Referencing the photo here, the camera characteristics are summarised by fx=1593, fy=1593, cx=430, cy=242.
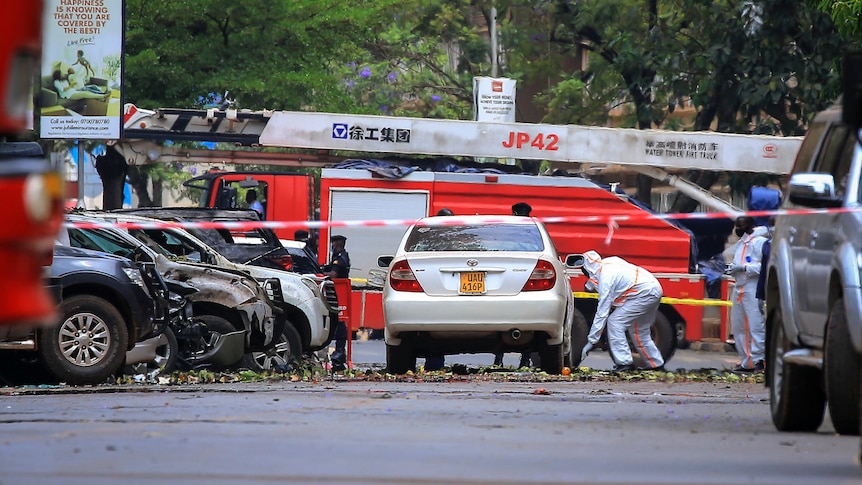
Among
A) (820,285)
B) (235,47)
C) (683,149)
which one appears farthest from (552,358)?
(235,47)

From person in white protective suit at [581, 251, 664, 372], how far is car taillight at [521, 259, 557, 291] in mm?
3042

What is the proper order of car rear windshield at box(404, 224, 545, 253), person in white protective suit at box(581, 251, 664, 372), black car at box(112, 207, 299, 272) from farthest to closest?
black car at box(112, 207, 299, 272)
person in white protective suit at box(581, 251, 664, 372)
car rear windshield at box(404, 224, 545, 253)

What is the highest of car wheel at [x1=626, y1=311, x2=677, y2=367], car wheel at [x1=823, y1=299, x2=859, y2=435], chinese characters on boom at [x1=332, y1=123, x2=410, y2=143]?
chinese characters on boom at [x1=332, y1=123, x2=410, y2=143]

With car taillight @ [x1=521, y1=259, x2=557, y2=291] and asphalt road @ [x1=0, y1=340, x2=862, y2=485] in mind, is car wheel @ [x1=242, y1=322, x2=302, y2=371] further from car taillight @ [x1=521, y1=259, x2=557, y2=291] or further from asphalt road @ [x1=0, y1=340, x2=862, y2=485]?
asphalt road @ [x1=0, y1=340, x2=862, y2=485]

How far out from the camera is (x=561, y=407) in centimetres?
1006

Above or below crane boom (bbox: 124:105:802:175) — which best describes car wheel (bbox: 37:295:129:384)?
below

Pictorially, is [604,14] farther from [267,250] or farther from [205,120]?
[267,250]

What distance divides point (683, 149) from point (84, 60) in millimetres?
8371

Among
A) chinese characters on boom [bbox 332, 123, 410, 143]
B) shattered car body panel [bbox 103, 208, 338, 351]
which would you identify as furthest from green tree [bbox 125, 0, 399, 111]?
shattered car body panel [bbox 103, 208, 338, 351]

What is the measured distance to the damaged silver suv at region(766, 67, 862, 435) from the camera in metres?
7.16

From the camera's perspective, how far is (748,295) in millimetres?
17625

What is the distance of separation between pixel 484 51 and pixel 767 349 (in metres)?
30.2

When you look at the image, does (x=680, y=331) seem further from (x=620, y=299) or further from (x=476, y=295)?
(x=476, y=295)

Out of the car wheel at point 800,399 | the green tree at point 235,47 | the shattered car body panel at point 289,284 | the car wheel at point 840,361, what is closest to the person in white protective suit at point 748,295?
the shattered car body panel at point 289,284
